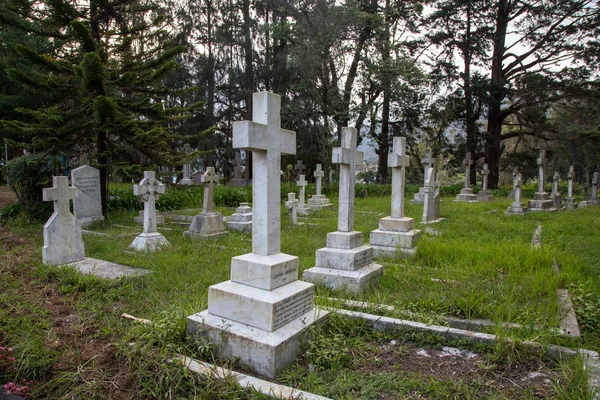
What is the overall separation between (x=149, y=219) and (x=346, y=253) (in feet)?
11.7

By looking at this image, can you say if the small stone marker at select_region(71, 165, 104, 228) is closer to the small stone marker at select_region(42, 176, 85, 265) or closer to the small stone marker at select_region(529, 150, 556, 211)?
the small stone marker at select_region(42, 176, 85, 265)

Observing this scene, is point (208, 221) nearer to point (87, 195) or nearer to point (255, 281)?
point (87, 195)

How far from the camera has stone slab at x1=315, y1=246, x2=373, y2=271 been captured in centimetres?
420

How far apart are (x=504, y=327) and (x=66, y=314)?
145 inches

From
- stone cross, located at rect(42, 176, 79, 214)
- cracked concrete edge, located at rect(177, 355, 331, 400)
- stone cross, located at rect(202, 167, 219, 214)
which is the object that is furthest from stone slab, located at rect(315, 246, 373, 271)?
stone cross, located at rect(202, 167, 219, 214)

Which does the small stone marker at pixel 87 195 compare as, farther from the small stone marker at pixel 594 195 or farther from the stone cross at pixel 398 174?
the small stone marker at pixel 594 195

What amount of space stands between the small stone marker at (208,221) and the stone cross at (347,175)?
3.48 meters

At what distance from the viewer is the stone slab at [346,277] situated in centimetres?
403

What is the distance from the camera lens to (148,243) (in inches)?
234

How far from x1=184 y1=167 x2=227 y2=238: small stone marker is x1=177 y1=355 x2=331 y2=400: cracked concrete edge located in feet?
15.9

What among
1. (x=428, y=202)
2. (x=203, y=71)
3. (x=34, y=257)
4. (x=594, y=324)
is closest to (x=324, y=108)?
(x=203, y=71)

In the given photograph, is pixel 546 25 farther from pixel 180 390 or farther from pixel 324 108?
pixel 180 390

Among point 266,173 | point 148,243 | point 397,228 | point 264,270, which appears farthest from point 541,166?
point 264,270

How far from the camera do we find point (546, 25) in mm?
19781
